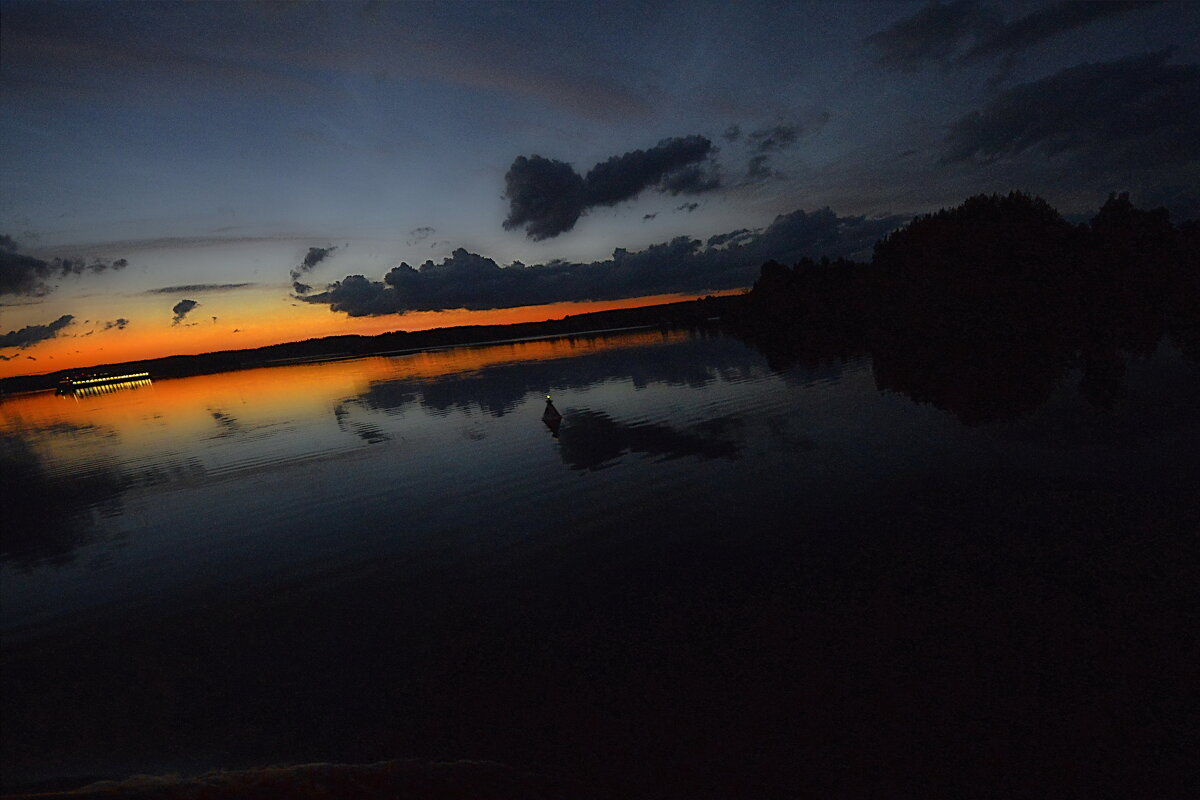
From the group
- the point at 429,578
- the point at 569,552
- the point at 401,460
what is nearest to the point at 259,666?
the point at 429,578

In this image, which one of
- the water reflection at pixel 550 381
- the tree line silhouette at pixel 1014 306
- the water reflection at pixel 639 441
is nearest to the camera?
the water reflection at pixel 639 441

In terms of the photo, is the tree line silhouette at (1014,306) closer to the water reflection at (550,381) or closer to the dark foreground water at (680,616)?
the dark foreground water at (680,616)

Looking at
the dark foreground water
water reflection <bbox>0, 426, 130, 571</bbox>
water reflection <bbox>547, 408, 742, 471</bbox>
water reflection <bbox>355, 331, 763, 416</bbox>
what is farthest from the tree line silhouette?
water reflection <bbox>0, 426, 130, 571</bbox>

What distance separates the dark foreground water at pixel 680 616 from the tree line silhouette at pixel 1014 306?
466 centimetres

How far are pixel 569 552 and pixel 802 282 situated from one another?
144750 millimetres

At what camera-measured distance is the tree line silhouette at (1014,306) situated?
29.6m

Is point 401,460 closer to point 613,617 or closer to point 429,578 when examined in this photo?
point 429,578

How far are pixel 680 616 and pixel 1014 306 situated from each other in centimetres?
5289

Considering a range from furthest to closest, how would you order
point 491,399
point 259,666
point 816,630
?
point 491,399
point 259,666
point 816,630

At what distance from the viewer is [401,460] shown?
94.9ft

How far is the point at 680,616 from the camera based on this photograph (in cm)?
1135

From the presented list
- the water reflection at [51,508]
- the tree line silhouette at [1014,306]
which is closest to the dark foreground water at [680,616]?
the water reflection at [51,508]

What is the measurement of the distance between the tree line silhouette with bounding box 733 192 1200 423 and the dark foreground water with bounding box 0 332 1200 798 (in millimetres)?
4656

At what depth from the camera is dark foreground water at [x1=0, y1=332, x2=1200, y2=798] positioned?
25.2 ft
